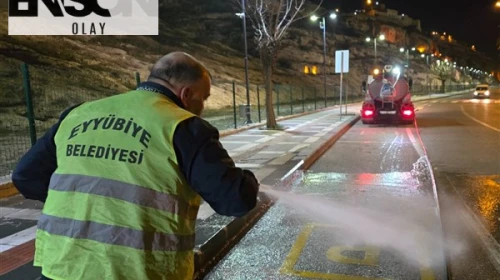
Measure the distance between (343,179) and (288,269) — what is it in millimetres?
4325

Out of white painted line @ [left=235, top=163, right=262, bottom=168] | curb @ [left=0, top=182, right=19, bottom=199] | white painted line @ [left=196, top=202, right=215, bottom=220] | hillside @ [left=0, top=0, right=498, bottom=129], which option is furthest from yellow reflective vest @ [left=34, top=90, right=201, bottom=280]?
hillside @ [left=0, top=0, right=498, bottom=129]

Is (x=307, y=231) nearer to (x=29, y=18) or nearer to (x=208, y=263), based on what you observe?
(x=208, y=263)

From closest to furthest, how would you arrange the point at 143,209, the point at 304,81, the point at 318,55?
the point at 143,209 → the point at 304,81 → the point at 318,55

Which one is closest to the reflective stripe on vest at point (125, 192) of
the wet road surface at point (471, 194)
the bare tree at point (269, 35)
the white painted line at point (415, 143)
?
the wet road surface at point (471, 194)

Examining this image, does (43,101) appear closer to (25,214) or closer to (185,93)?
(25,214)

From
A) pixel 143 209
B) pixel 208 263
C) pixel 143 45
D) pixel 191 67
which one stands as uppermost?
pixel 143 45

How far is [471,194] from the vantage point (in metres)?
7.15

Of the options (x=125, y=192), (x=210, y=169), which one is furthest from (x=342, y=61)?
(x=125, y=192)

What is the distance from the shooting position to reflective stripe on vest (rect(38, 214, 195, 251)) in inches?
66.2

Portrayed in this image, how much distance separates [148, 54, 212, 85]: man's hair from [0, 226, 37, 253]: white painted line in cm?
358

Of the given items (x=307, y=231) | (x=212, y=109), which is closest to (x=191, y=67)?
(x=307, y=231)

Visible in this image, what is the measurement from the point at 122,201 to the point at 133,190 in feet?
0.20

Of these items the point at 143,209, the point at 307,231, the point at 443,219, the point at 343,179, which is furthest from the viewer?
the point at 343,179

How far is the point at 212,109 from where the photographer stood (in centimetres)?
2958
